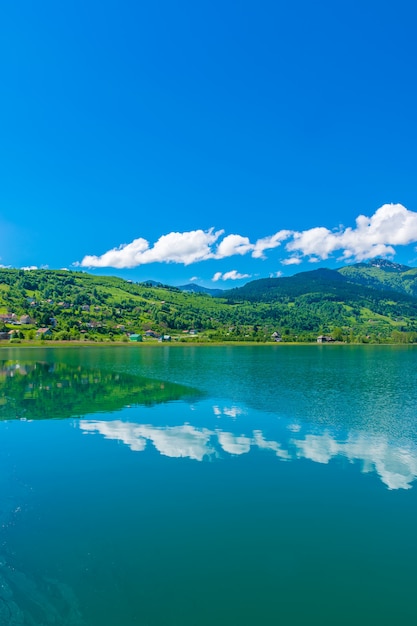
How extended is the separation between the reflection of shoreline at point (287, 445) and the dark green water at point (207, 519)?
0.45ft

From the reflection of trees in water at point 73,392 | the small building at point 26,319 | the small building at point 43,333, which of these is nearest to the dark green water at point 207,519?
the reflection of trees in water at point 73,392

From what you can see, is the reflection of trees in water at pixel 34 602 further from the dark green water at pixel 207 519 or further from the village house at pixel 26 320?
the village house at pixel 26 320

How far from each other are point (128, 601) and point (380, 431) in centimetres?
2498

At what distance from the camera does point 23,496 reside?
60.1 ft

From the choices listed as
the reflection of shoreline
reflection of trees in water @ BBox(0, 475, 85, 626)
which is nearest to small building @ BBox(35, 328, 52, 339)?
the reflection of shoreline

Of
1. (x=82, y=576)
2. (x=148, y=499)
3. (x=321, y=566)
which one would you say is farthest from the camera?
(x=148, y=499)

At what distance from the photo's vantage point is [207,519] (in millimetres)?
16234

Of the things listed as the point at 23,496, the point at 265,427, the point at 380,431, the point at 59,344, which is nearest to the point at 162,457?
the point at 23,496

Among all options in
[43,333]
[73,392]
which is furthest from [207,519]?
[43,333]

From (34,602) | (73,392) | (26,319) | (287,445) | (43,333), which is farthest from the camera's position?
(26,319)

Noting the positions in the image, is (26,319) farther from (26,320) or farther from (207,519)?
(207,519)

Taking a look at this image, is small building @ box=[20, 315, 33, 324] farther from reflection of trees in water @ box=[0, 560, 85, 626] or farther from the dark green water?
reflection of trees in water @ box=[0, 560, 85, 626]

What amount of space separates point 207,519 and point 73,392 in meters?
38.2

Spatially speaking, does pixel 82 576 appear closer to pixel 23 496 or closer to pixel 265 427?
pixel 23 496
